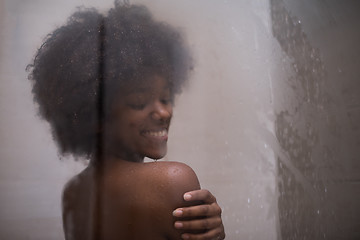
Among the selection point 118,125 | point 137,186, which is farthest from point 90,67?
point 137,186

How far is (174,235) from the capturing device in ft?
→ 1.71

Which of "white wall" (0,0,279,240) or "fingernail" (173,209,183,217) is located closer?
"fingernail" (173,209,183,217)

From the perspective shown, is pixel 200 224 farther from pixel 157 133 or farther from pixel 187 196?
pixel 157 133

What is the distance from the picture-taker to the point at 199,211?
546 mm

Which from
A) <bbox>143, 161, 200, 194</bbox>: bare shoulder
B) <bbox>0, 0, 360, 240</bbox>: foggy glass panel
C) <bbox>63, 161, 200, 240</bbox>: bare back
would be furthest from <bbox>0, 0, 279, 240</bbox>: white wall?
<bbox>143, 161, 200, 194</bbox>: bare shoulder

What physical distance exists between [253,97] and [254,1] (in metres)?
0.34

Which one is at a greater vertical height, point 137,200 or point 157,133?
point 157,133

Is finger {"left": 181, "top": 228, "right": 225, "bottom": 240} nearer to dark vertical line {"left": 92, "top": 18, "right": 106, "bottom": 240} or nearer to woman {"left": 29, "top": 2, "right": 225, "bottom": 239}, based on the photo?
woman {"left": 29, "top": 2, "right": 225, "bottom": 239}

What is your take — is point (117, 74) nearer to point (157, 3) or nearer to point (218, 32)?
point (157, 3)

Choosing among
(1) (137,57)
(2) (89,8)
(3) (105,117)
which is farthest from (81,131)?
(2) (89,8)

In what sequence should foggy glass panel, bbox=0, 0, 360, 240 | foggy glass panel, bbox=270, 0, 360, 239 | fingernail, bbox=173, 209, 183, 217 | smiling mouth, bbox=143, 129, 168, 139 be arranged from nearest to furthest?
fingernail, bbox=173, 209, 183, 217
smiling mouth, bbox=143, 129, 168, 139
foggy glass panel, bbox=0, 0, 360, 240
foggy glass panel, bbox=270, 0, 360, 239

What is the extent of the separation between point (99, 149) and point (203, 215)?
24 cm

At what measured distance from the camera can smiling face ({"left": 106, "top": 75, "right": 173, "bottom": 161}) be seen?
613 millimetres

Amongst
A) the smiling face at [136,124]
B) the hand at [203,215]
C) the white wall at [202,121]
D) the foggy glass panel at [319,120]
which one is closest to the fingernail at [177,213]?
the hand at [203,215]
